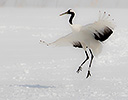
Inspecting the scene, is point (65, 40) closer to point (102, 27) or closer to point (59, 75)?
point (102, 27)

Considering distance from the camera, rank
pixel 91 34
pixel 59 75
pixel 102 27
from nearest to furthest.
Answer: pixel 102 27 → pixel 91 34 → pixel 59 75

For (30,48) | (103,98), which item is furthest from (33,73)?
(30,48)

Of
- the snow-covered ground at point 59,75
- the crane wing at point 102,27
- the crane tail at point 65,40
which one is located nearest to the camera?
the snow-covered ground at point 59,75

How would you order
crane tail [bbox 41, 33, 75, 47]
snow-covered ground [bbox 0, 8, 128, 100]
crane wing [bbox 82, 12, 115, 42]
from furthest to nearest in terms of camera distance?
crane tail [bbox 41, 33, 75, 47], crane wing [bbox 82, 12, 115, 42], snow-covered ground [bbox 0, 8, 128, 100]

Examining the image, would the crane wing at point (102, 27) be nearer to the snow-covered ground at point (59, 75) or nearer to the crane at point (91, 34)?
the crane at point (91, 34)

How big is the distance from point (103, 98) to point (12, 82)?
2654 mm

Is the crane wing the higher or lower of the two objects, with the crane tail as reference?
higher

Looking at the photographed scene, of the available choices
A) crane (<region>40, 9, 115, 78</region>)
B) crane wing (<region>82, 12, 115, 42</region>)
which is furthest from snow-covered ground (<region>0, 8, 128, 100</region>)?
crane wing (<region>82, 12, 115, 42</region>)

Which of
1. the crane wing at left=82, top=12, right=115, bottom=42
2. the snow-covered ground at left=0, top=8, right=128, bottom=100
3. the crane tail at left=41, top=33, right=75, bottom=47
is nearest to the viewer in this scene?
the snow-covered ground at left=0, top=8, right=128, bottom=100

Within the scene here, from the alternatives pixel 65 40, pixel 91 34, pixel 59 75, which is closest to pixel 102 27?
pixel 91 34

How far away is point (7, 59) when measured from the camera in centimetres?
1398

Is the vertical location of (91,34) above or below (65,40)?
above

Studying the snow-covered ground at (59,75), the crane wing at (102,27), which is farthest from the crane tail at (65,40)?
the snow-covered ground at (59,75)

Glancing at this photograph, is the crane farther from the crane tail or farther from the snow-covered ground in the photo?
the snow-covered ground
